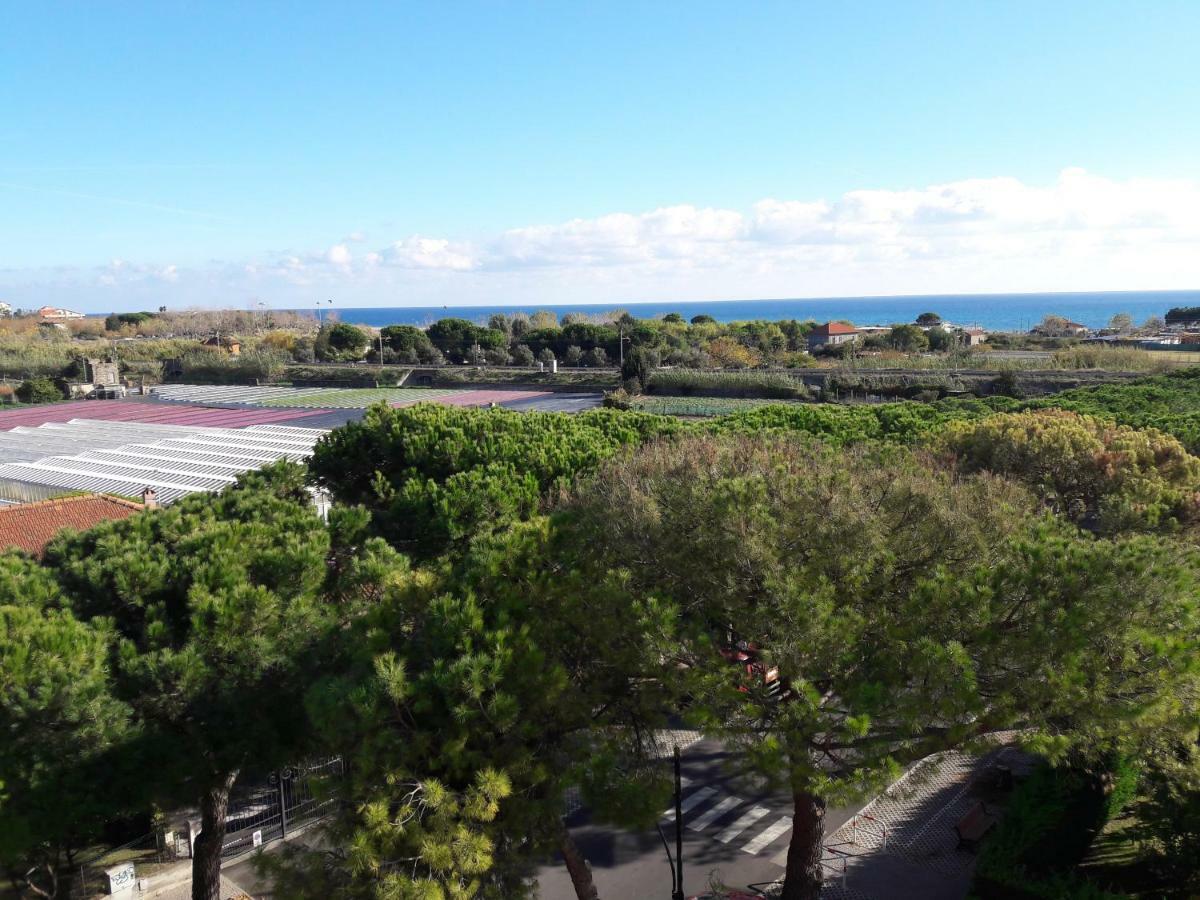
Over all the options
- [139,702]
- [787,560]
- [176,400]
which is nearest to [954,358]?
[176,400]

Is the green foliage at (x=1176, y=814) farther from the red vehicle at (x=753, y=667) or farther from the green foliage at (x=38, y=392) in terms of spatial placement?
the green foliage at (x=38, y=392)

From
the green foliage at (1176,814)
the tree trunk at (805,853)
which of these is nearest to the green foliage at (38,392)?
the tree trunk at (805,853)

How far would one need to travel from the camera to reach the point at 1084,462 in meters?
17.9

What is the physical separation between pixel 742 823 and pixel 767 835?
1.71 ft

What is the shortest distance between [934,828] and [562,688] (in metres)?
8.34

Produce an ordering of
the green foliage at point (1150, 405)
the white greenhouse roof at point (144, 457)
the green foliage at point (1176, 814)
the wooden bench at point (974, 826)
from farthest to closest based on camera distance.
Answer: the white greenhouse roof at point (144, 457)
the green foliage at point (1150, 405)
the wooden bench at point (974, 826)
the green foliage at point (1176, 814)

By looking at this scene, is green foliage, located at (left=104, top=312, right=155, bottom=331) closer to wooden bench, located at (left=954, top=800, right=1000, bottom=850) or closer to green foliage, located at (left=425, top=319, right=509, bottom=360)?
green foliage, located at (left=425, top=319, right=509, bottom=360)

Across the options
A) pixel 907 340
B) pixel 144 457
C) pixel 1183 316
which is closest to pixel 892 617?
pixel 144 457


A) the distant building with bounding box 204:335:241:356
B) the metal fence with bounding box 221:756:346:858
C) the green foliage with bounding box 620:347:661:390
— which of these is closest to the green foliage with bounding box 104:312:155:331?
the distant building with bounding box 204:335:241:356

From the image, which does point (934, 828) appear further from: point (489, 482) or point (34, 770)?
point (34, 770)

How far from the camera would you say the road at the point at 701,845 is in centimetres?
1252

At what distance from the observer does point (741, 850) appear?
1340cm

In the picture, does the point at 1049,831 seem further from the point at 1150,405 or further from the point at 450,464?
the point at 1150,405

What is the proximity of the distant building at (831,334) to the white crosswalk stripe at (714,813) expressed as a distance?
72.7 metres
